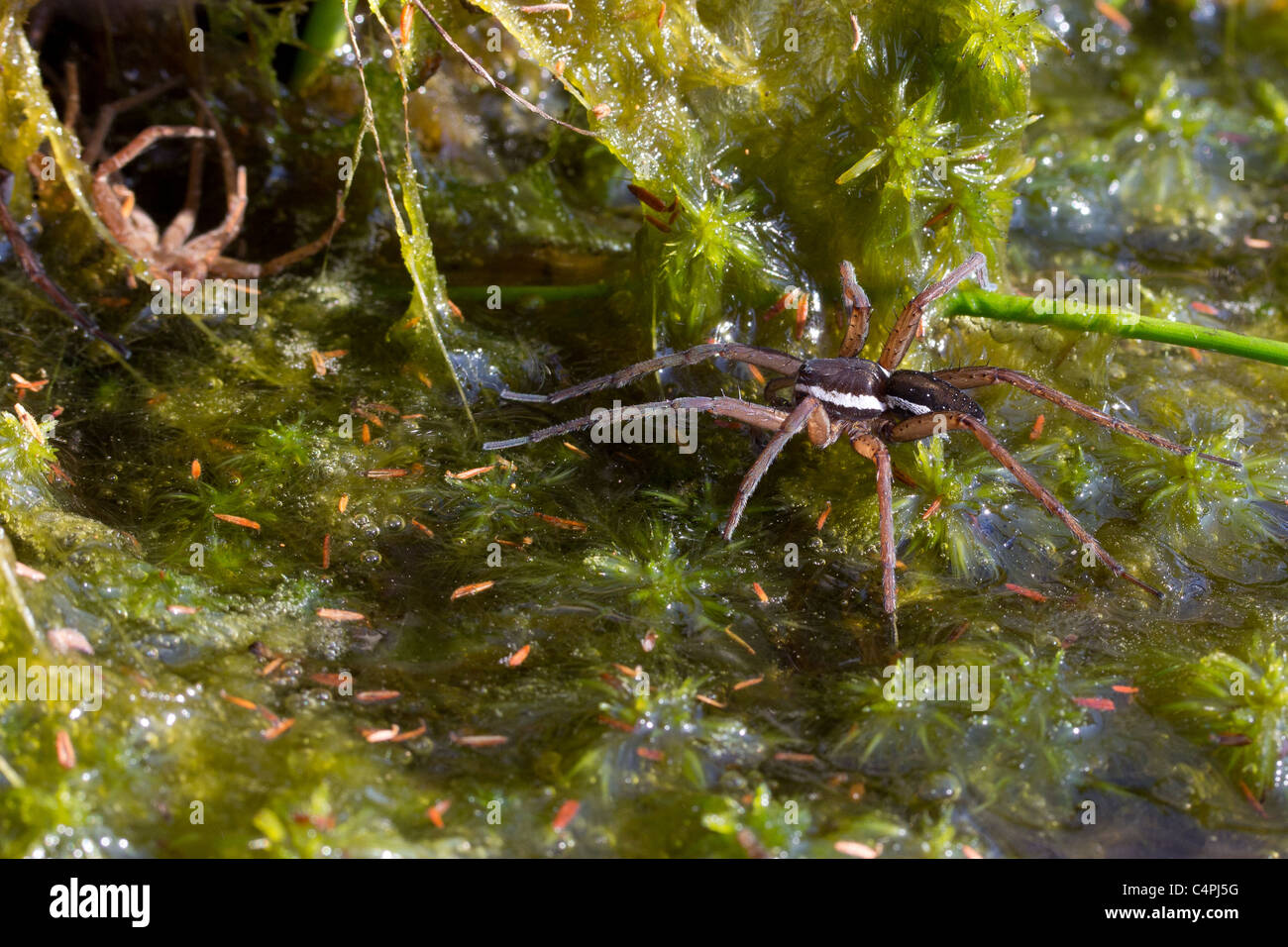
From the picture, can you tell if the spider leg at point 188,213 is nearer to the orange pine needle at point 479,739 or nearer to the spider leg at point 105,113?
the spider leg at point 105,113

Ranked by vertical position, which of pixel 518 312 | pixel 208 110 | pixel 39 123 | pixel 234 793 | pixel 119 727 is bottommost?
pixel 234 793

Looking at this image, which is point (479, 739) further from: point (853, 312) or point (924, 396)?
point (853, 312)

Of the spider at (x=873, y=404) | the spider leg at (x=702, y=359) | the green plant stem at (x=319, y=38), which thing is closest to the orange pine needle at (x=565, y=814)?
the spider at (x=873, y=404)

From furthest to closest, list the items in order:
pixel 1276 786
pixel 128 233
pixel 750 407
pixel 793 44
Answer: pixel 128 233, pixel 793 44, pixel 750 407, pixel 1276 786

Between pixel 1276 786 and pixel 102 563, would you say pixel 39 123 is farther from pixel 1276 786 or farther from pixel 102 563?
pixel 1276 786

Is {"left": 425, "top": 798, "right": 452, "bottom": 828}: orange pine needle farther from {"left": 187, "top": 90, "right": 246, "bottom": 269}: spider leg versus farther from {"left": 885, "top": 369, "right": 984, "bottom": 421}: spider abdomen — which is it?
{"left": 187, "top": 90, "right": 246, "bottom": 269}: spider leg

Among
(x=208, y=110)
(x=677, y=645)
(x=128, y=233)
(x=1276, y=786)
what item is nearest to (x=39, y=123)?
(x=128, y=233)

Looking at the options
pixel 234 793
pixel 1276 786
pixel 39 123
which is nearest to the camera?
pixel 234 793
